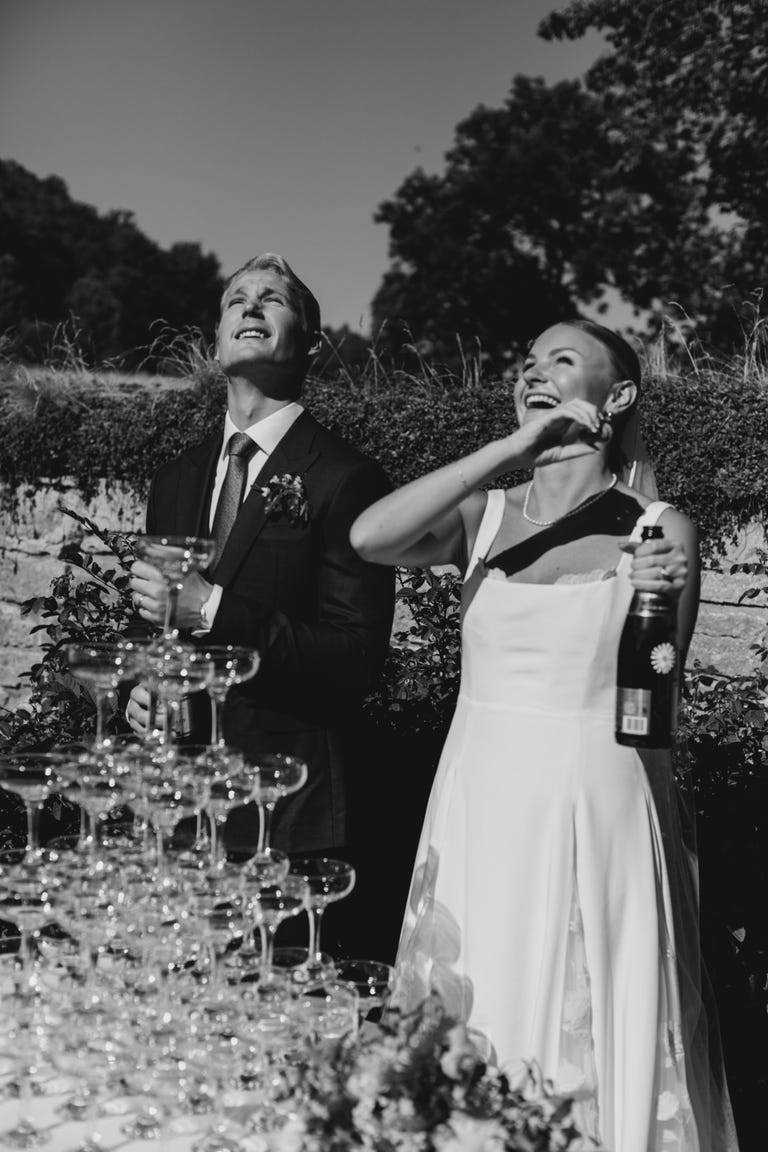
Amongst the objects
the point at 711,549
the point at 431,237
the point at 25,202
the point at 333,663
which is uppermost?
the point at 25,202

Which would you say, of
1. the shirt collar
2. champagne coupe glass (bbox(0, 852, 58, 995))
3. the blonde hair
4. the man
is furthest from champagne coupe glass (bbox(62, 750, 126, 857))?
the blonde hair

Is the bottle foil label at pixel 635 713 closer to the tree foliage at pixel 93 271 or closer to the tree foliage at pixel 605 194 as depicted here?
the tree foliage at pixel 605 194

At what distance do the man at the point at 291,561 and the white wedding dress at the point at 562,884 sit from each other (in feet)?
0.99

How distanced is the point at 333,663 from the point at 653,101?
15.0 metres

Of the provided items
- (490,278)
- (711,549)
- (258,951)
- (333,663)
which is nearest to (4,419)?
(711,549)

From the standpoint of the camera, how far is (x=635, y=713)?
2.40 metres

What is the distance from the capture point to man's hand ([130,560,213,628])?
2.28 meters

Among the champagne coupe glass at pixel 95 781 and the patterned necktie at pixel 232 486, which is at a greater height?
the patterned necktie at pixel 232 486

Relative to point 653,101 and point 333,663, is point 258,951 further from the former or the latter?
point 653,101

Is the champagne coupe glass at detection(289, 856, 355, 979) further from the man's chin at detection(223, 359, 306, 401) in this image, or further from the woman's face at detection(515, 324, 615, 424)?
the man's chin at detection(223, 359, 306, 401)

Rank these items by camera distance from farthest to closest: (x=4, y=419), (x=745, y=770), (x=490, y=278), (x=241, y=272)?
(x=490, y=278), (x=4, y=419), (x=745, y=770), (x=241, y=272)

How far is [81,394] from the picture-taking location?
27.0 feet

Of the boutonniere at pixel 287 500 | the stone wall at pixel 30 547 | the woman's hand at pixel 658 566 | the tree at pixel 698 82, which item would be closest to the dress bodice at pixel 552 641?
the woman's hand at pixel 658 566

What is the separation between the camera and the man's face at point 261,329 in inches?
118
